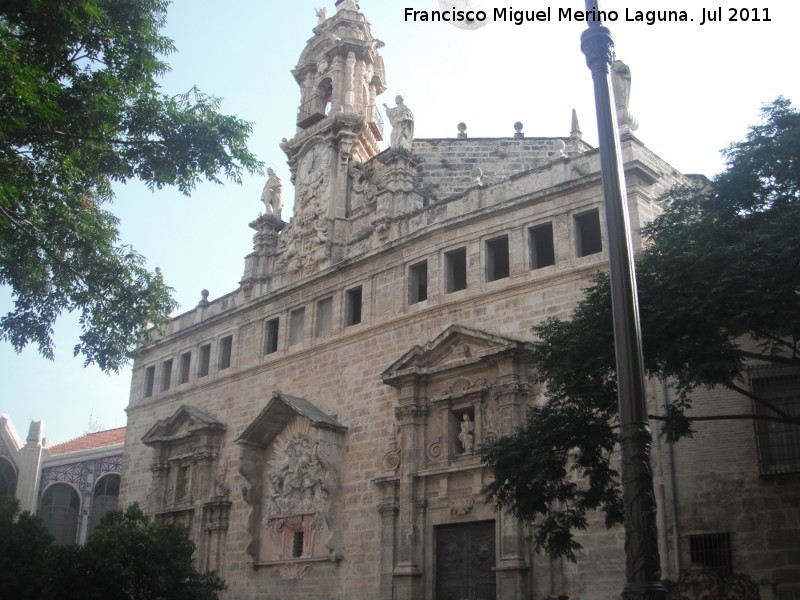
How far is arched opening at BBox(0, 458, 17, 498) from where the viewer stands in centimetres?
3744

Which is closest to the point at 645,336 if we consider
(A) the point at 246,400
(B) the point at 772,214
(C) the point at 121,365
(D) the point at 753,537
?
(B) the point at 772,214

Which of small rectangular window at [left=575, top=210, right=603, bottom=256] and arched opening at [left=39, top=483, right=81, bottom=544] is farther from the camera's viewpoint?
arched opening at [left=39, top=483, right=81, bottom=544]

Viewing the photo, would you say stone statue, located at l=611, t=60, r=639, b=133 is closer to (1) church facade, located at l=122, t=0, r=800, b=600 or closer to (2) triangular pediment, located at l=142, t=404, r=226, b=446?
(1) church facade, located at l=122, t=0, r=800, b=600

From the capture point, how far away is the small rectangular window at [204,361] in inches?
1130

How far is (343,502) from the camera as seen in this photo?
854 inches

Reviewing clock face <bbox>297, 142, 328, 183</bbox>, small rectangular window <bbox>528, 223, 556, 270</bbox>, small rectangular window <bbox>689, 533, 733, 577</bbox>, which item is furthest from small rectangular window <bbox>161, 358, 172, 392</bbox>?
small rectangular window <bbox>689, 533, 733, 577</bbox>

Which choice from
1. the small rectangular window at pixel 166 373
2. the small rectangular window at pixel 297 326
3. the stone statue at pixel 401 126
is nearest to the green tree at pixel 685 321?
the stone statue at pixel 401 126

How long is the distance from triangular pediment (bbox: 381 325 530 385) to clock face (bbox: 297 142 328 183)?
8508 millimetres

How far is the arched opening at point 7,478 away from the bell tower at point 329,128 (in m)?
18.7

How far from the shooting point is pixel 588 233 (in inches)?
778

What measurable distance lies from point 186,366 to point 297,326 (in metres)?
6.00

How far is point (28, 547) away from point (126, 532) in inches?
148

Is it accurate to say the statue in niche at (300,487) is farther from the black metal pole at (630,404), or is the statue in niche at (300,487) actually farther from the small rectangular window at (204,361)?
the black metal pole at (630,404)

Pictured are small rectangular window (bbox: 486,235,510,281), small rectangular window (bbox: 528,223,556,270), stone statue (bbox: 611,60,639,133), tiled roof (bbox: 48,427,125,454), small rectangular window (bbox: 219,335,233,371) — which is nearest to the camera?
stone statue (bbox: 611,60,639,133)
